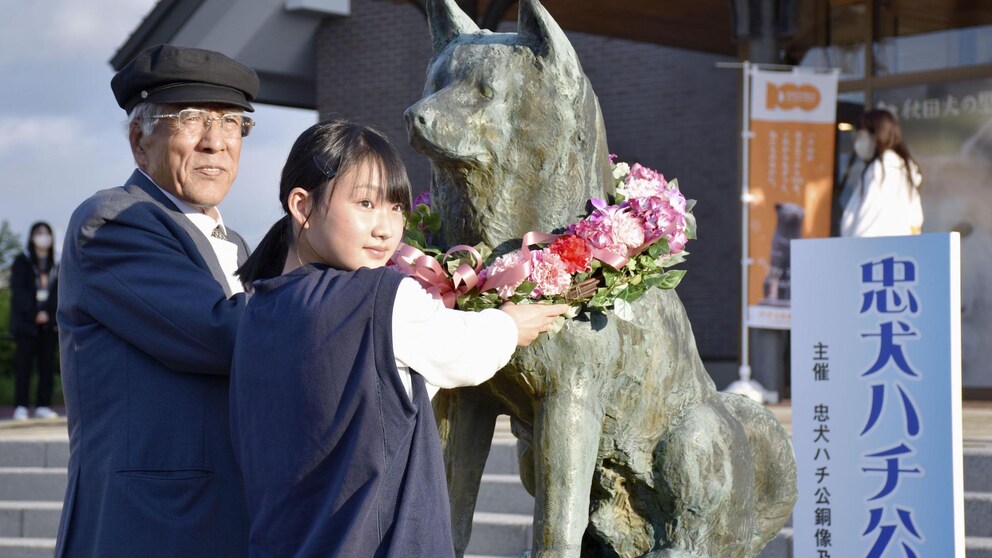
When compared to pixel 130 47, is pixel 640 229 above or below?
below

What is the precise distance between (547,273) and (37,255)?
843cm

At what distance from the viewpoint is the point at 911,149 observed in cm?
1038

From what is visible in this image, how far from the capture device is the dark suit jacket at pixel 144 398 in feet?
7.88

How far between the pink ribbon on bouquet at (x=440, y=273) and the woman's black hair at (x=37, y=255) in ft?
26.8

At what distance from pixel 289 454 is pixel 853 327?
2908 mm

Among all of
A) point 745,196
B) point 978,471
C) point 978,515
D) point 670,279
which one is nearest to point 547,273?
point 670,279

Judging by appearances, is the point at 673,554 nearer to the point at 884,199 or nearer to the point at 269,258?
the point at 269,258

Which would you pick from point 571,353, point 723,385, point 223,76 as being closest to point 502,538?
point 571,353

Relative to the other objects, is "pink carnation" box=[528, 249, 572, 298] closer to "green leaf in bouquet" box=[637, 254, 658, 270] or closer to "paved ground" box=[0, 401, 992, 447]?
"green leaf in bouquet" box=[637, 254, 658, 270]

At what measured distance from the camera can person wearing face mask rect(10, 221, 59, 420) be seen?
9844 millimetres

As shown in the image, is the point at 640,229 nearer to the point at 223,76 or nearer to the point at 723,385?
the point at 223,76

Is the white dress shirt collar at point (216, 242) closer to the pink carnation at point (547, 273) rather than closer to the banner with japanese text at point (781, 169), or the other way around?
the pink carnation at point (547, 273)

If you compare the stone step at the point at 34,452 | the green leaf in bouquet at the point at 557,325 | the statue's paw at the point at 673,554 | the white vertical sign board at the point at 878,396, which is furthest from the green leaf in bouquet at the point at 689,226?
the stone step at the point at 34,452

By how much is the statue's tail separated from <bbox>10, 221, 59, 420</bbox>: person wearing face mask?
7812mm
